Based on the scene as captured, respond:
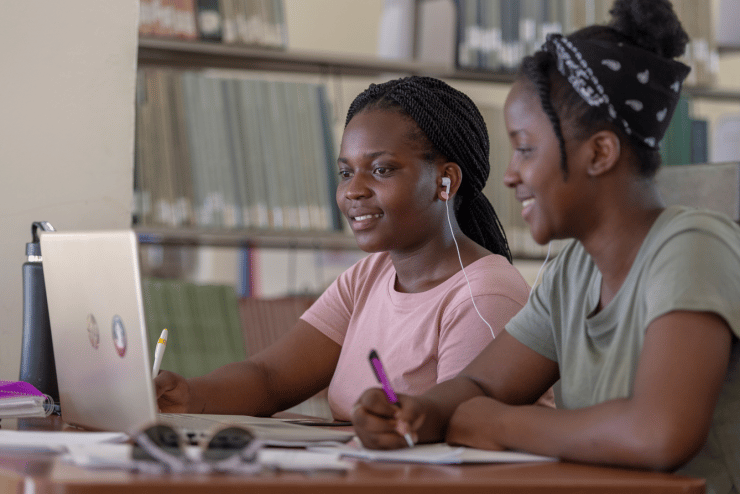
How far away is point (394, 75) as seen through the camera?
2713 mm

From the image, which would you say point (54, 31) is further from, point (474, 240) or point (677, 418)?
point (677, 418)

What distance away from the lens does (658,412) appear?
842 mm

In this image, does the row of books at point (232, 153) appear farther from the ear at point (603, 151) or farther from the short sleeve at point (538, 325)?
the ear at point (603, 151)

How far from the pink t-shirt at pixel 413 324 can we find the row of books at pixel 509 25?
1.25m

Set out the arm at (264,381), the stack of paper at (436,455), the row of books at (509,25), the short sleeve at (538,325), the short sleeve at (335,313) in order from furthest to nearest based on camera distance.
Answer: the row of books at (509,25) < the short sleeve at (335,313) < the arm at (264,381) < the short sleeve at (538,325) < the stack of paper at (436,455)

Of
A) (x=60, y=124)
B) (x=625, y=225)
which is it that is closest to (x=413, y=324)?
(x=625, y=225)

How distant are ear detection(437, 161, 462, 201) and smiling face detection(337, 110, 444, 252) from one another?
0.03 ft

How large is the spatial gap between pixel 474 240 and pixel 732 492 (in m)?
0.75

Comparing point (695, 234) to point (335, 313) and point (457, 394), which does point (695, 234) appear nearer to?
point (457, 394)

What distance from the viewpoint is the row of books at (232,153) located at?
2.39 meters

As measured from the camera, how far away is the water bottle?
4.36 ft

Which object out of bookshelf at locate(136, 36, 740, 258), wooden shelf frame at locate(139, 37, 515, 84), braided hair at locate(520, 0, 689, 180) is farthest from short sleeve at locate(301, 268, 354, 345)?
wooden shelf frame at locate(139, 37, 515, 84)

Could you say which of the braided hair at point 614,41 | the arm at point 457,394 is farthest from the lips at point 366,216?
the braided hair at point 614,41

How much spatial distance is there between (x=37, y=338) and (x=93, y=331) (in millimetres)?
416
